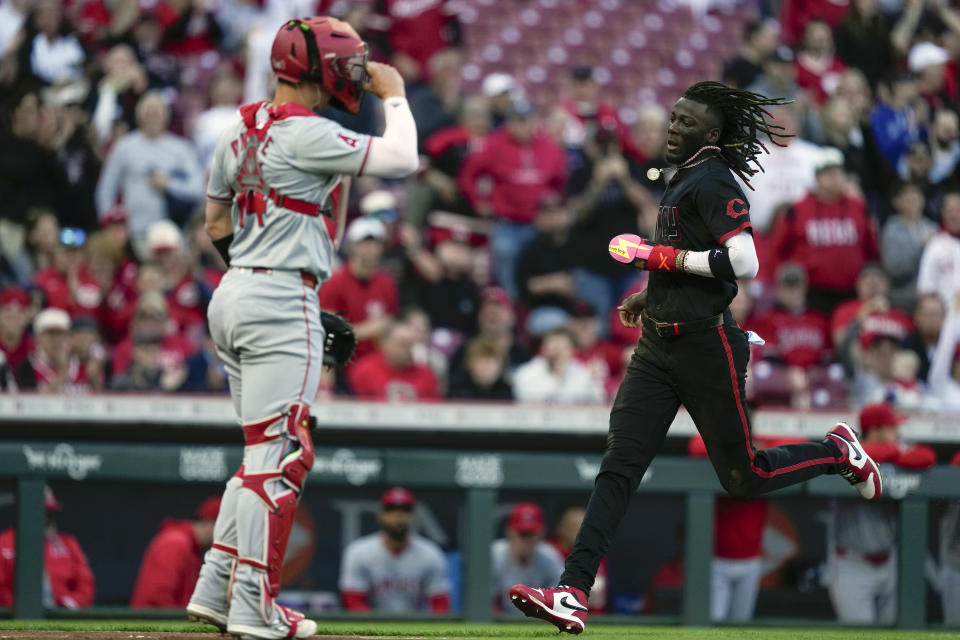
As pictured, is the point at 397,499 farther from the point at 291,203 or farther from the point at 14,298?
the point at 291,203

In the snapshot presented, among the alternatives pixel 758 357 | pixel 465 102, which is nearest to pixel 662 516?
pixel 758 357

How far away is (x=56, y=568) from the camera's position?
263 inches

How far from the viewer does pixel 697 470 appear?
7086 mm

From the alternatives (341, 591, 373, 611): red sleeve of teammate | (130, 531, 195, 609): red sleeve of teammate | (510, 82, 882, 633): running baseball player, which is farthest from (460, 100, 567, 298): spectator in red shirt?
(510, 82, 882, 633): running baseball player

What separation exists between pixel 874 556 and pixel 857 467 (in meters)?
2.38

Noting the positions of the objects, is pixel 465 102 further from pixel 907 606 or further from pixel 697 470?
pixel 907 606

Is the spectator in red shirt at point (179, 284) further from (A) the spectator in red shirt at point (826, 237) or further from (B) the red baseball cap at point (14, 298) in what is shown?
(A) the spectator in red shirt at point (826, 237)

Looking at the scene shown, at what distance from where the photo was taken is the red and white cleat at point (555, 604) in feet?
14.1

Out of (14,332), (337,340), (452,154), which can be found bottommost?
(337,340)

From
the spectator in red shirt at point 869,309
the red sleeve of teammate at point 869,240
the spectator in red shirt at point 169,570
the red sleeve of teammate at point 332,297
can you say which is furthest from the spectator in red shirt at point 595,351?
the spectator in red shirt at point 169,570

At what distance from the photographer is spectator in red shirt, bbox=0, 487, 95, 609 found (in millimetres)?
6520

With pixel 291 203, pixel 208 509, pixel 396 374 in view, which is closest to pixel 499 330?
pixel 396 374

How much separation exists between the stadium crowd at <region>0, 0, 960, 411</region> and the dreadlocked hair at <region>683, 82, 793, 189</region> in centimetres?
349

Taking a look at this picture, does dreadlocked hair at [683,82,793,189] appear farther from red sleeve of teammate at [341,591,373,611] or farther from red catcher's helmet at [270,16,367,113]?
red sleeve of teammate at [341,591,373,611]
